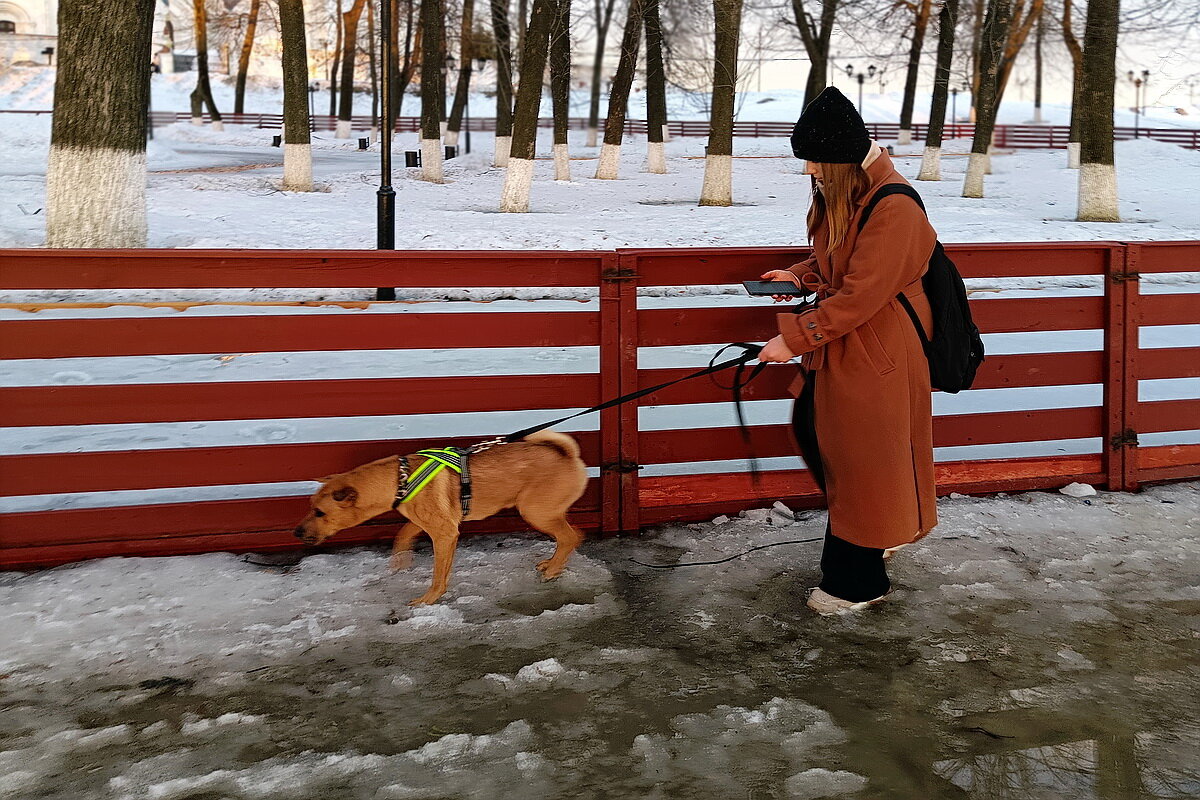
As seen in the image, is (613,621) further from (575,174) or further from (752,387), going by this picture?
(575,174)

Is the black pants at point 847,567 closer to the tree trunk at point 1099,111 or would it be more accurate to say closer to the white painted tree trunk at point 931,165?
the tree trunk at point 1099,111

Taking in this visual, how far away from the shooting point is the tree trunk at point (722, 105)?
2062 cm

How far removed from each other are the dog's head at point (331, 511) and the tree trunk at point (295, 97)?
57.7 ft

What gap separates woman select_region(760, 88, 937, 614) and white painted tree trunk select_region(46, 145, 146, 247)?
28.7 feet

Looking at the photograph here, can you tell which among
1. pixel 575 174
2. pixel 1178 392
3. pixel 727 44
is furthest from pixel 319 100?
pixel 1178 392

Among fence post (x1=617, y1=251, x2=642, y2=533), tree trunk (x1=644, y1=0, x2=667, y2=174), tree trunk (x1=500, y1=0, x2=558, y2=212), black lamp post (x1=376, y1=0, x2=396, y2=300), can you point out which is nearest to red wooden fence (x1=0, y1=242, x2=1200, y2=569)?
fence post (x1=617, y1=251, x2=642, y2=533)

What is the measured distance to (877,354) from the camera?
12.4 feet

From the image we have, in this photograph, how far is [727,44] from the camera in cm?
2070

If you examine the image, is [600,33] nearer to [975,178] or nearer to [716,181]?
[975,178]

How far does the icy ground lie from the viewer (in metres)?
2.91

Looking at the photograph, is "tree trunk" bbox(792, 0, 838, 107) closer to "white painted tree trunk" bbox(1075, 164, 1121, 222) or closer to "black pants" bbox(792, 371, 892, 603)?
"white painted tree trunk" bbox(1075, 164, 1121, 222)

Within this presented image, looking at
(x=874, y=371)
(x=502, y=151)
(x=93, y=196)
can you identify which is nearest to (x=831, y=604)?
(x=874, y=371)

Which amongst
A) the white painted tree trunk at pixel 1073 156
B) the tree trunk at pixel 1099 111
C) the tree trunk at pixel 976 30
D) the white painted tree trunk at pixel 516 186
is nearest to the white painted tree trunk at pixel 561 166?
the white painted tree trunk at pixel 516 186

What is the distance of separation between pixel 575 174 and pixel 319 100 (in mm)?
55835
